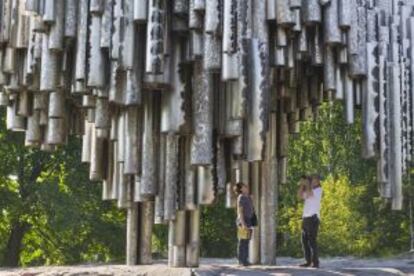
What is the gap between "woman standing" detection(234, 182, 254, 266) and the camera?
39.0 ft

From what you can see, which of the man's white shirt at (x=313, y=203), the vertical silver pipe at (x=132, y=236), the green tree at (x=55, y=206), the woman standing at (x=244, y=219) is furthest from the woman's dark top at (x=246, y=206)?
the green tree at (x=55, y=206)

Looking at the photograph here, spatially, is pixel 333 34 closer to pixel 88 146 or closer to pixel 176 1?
pixel 176 1

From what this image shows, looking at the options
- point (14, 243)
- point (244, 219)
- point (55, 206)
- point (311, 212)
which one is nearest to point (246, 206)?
point (244, 219)

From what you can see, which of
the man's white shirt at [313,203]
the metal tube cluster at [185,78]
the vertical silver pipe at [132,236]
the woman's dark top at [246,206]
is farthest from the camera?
the vertical silver pipe at [132,236]

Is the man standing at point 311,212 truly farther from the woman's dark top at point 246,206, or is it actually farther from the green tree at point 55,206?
the green tree at point 55,206

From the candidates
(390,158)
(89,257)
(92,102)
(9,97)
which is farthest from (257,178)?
(89,257)

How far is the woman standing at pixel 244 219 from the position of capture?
468 inches

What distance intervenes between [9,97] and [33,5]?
10.8 feet

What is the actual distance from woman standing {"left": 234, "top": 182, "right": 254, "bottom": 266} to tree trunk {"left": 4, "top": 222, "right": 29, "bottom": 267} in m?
20.2

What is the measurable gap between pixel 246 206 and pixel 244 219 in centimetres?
21

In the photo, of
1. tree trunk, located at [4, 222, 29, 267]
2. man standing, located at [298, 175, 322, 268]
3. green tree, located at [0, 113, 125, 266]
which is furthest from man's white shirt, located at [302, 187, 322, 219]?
tree trunk, located at [4, 222, 29, 267]

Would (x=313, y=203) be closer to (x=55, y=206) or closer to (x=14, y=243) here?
(x=55, y=206)

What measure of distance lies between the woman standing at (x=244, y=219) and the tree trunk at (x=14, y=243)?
66.2 feet

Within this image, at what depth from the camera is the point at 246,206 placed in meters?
11.9
